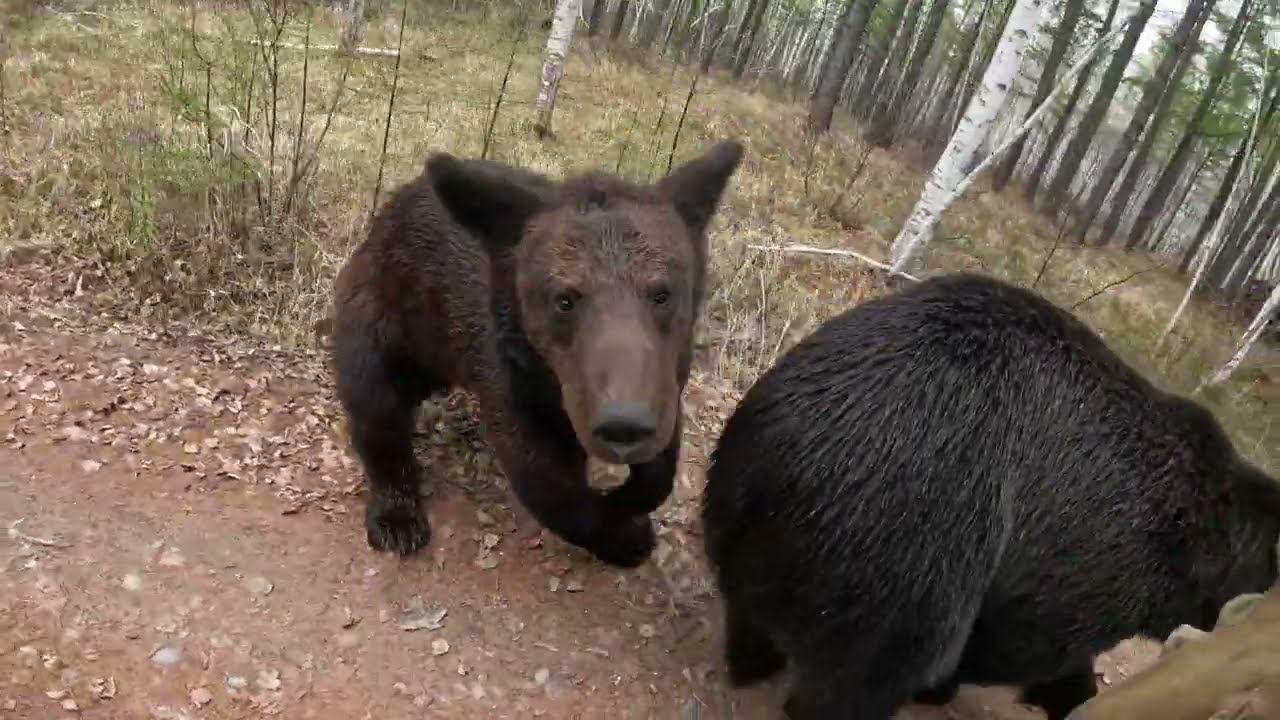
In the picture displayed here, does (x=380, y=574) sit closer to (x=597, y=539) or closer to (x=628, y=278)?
(x=597, y=539)

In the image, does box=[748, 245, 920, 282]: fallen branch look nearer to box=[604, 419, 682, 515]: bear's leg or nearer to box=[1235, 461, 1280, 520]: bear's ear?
box=[604, 419, 682, 515]: bear's leg

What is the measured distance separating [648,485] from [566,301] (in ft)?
3.46

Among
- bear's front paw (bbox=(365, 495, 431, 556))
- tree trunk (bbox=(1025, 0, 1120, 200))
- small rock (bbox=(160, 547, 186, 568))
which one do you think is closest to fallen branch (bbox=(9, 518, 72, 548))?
small rock (bbox=(160, 547, 186, 568))

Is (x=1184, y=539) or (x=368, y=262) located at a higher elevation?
(x=1184, y=539)

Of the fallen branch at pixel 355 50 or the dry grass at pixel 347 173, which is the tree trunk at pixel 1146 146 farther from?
the fallen branch at pixel 355 50

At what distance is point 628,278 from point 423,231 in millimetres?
1584

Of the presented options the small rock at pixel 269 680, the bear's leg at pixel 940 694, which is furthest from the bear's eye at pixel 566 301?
the bear's leg at pixel 940 694

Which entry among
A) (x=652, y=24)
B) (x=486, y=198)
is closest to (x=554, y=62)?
(x=486, y=198)

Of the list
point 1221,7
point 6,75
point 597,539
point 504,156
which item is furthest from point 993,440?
point 1221,7

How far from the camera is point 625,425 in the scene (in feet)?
8.62

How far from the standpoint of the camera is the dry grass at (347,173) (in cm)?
549

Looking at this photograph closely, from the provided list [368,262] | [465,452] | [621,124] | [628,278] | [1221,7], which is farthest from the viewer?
[1221,7]

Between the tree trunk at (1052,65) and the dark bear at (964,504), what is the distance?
19.2 m

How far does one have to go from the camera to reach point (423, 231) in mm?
4109
